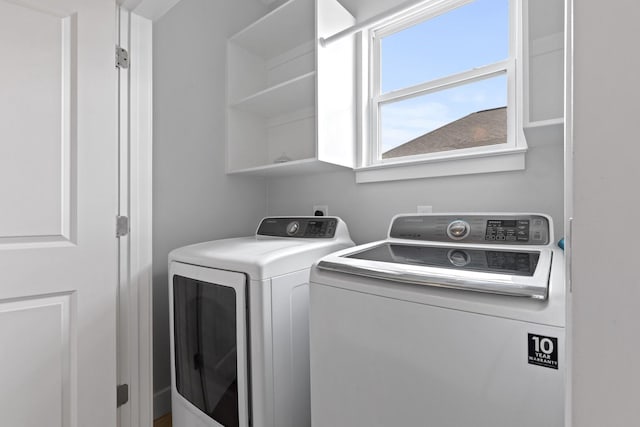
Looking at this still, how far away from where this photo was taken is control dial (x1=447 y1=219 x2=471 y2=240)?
1289 millimetres

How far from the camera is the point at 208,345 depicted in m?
1.33

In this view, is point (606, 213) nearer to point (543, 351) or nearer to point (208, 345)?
point (543, 351)

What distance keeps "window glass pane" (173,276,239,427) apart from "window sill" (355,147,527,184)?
3.58 ft

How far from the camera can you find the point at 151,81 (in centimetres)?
161

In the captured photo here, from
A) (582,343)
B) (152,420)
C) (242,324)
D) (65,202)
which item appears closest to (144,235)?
(65,202)

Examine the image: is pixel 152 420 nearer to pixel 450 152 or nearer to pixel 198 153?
pixel 198 153

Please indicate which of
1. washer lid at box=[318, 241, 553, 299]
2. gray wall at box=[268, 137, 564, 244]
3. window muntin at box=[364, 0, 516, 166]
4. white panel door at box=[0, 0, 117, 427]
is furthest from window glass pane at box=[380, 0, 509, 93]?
white panel door at box=[0, 0, 117, 427]

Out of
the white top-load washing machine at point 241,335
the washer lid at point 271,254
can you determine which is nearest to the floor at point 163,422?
the white top-load washing machine at point 241,335

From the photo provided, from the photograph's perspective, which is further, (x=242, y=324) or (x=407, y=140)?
(x=407, y=140)

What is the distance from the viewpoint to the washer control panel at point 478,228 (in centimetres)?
117

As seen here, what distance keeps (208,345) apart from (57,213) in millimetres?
859

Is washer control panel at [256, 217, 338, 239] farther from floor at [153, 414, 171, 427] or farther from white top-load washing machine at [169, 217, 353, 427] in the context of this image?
floor at [153, 414, 171, 427]

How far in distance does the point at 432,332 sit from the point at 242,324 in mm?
710

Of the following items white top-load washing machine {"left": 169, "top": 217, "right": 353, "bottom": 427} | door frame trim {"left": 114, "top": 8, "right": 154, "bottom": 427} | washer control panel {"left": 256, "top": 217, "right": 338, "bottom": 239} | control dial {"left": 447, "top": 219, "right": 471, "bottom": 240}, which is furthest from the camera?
washer control panel {"left": 256, "top": 217, "right": 338, "bottom": 239}
